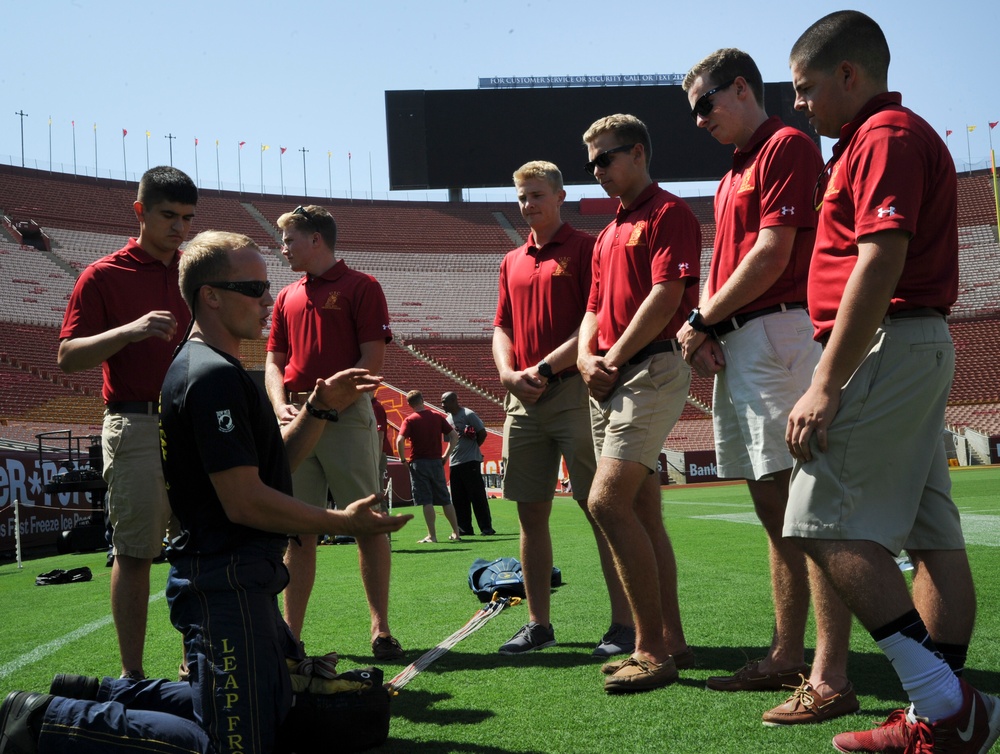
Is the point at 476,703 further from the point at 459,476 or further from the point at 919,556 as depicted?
the point at 459,476

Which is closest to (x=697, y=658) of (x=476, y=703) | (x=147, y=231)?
(x=476, y=703)

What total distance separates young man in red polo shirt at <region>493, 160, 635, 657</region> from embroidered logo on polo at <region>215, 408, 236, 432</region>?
2155 mm

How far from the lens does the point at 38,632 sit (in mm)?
5844

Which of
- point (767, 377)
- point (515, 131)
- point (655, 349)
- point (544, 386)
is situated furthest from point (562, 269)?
point (515, 131)

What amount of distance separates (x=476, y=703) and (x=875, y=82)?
254cm

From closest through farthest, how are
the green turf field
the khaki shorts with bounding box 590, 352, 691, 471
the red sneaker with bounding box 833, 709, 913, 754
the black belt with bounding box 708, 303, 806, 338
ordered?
the red sneaker with bounding box 833, 709, 913, 754 → the green turf field → the black belt with bounding box 708, 303, 806, 338 → the khaki shorts with bounding box 590, 352, 691, 471

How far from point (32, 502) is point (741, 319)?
495 inches

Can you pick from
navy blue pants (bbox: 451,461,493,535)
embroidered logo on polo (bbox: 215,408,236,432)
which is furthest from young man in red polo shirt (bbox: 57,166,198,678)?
navy blue pants (bbox: 451,461,493,535)

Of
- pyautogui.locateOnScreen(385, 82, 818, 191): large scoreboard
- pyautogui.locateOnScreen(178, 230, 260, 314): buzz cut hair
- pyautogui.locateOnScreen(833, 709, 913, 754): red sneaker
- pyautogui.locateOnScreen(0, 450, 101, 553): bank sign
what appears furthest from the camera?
pyautogui.locateOnScreen(385, 82, 818, 191): large scoreboard

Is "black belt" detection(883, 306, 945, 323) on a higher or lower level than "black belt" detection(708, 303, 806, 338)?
Result: lower

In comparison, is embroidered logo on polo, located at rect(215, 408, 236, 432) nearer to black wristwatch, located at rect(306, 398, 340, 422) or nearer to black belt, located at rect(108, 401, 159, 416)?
black wristwatch, located at rect(306, 398, 340, 422)

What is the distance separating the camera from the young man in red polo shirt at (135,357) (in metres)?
3.93

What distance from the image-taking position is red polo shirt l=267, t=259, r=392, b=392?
4.96m

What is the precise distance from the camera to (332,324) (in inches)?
195
